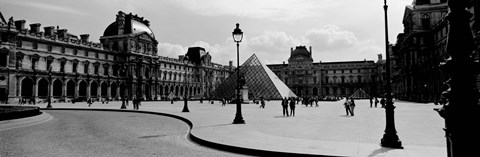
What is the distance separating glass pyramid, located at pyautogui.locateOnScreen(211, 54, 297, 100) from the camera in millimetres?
Answer: 48844

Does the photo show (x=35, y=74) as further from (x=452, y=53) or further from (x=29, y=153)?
(x=452, y=53)

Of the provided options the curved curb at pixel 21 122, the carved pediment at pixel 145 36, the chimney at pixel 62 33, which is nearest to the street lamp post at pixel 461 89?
the curved curb at pixel 21 122

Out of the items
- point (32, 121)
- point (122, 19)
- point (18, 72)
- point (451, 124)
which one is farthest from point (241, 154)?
point (122, 19)

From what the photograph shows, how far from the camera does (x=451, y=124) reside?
3.35 meters

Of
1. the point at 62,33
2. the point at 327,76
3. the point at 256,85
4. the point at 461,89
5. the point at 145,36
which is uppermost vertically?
the point at 145,36

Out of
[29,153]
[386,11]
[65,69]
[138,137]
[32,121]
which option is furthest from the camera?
[65,69]

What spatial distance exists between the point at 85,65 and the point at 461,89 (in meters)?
58.7

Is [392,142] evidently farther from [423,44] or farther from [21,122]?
[423,44]

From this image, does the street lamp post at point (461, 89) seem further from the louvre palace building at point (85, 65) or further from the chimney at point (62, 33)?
the chimney at point (62, 33)

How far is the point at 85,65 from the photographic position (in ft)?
179

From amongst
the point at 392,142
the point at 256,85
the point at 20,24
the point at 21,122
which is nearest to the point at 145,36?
the point at 20,24

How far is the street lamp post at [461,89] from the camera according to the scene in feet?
10.6

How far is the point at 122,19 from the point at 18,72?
930 inches

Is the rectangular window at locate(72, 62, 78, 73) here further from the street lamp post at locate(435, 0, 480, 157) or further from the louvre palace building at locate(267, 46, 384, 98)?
the louvre palace building at locate(267, 46, 384, 98)
